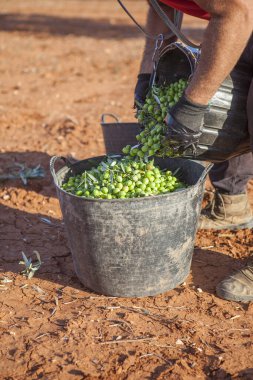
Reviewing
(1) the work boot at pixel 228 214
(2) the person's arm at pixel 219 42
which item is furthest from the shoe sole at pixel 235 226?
(2) the person's arm at pixel 219 42

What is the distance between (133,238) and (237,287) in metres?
0.69

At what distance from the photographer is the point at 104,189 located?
8.87ft

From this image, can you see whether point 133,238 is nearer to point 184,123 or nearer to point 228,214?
point 184,123

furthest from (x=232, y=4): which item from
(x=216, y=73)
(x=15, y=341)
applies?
(x=15, y=341)

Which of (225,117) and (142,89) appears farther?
(142,89)

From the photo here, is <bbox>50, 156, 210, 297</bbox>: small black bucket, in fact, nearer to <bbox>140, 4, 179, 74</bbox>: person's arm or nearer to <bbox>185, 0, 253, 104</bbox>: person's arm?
<bbox>185, 0, 253, 104</bbox>: person's arm

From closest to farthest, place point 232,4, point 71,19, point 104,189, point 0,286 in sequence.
Answer: 1. point 232,4
2. point 104,189
3. point 0,286
4. point 71,19

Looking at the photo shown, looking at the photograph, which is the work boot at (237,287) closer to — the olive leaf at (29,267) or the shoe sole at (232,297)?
the shoe sole at (232,297)

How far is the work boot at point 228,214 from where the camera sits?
3.63 metres

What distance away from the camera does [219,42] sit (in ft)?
7.75

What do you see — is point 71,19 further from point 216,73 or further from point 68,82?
point 216,73

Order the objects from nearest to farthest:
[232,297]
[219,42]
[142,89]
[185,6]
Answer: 1. [219,42]
2. [185,6]
3. [232,297]
4. [142,89]

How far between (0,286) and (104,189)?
0.87 meters

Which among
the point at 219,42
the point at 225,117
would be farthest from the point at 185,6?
the point at 225,117
